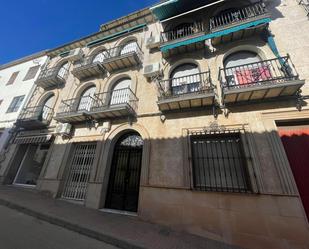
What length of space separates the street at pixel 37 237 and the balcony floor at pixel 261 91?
5.85m

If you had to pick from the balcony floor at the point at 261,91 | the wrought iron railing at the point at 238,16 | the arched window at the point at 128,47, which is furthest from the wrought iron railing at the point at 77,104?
the wrought iron railing at the point at 238,16

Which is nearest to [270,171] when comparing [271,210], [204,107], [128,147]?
[271,210]

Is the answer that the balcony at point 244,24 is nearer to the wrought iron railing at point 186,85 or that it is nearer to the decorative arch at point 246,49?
the decorative arch at point 246,49

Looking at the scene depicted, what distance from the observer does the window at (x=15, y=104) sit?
11.6m

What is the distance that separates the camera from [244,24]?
6.21 metres

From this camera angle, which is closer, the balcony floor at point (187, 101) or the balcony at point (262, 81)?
the balcony at point (262, 81)

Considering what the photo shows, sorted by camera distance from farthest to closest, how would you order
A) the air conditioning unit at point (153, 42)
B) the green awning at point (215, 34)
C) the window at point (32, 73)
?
the window at point (32, 73), the air conditioning unit at point (153, 42), the green awning at point (215, 34)

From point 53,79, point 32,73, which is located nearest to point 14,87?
point 32,73

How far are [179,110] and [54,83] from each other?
32.4ft

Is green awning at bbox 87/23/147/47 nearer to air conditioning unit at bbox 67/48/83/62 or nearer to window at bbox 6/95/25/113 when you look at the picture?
air conditioning unit at bbox 67/48/83/62

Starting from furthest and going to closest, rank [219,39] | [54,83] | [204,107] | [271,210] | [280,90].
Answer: [54,83] → [219,39] → [204,107] → [280,90] → [271,210]

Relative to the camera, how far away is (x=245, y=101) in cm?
552

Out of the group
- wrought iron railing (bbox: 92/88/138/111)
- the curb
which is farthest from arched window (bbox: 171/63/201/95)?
the curb

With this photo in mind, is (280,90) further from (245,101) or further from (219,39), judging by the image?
(219,39)
